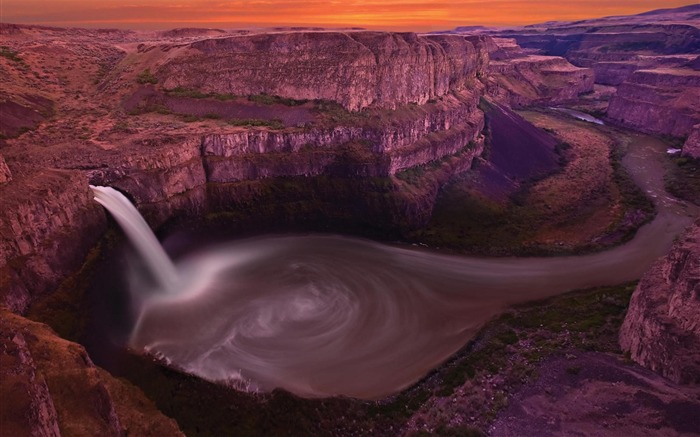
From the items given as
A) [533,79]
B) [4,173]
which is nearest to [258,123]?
[4,173]

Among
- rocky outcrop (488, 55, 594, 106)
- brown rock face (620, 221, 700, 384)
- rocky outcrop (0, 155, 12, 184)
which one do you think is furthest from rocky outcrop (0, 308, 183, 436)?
rocky outcrop (488, 55, 594, 106)

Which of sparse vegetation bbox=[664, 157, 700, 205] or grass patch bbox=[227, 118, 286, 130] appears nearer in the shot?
grass patch bbox=[227, 118, 286, 130]

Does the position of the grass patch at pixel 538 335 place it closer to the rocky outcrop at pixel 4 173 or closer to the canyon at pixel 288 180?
the canyon at pixel 288 180

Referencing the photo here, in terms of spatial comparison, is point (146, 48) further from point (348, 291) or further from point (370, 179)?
point (348, 291)

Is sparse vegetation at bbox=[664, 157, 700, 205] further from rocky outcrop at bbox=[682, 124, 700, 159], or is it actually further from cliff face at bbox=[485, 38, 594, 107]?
cliff face at bbox=[485, 38, 594, 107]

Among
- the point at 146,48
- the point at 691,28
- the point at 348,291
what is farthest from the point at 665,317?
the point at 691,28

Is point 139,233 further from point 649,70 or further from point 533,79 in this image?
point 533,79
